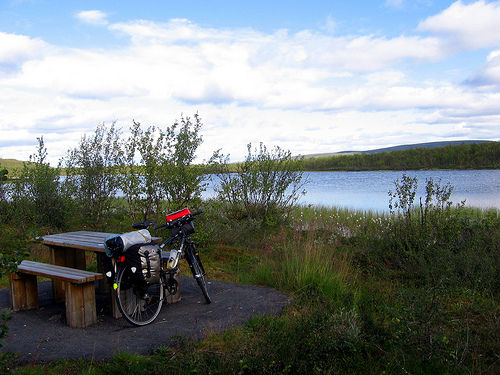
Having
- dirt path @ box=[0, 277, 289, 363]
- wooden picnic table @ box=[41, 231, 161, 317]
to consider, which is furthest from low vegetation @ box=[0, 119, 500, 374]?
wooden picnic table @ box=[41, 231, 161, 317]

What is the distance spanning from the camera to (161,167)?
8.20 meters

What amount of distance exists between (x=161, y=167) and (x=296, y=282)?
3926mm

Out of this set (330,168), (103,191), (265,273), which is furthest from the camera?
(330,168)

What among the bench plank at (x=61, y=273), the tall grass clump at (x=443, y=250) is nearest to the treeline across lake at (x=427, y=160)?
the tall grass clump at (x=443, y=250)

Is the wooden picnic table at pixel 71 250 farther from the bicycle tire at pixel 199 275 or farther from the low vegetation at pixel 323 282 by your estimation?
the low vegetation at pixel 323 282

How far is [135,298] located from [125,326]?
0.36 metres

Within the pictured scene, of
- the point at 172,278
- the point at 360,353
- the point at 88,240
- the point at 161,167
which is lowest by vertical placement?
the point at 360,353

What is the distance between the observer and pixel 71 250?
19.0ft

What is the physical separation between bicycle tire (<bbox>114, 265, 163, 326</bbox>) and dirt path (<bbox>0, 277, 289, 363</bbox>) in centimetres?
11

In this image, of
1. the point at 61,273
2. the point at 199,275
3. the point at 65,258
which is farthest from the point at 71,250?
the point at 199,275

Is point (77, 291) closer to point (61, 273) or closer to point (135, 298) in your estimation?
point (61, 273)

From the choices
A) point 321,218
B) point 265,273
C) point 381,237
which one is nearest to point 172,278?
point 265,273

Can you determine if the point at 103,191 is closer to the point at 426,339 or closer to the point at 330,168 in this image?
the point at 426,339

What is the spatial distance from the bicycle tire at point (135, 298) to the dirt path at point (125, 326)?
110 millimetres
